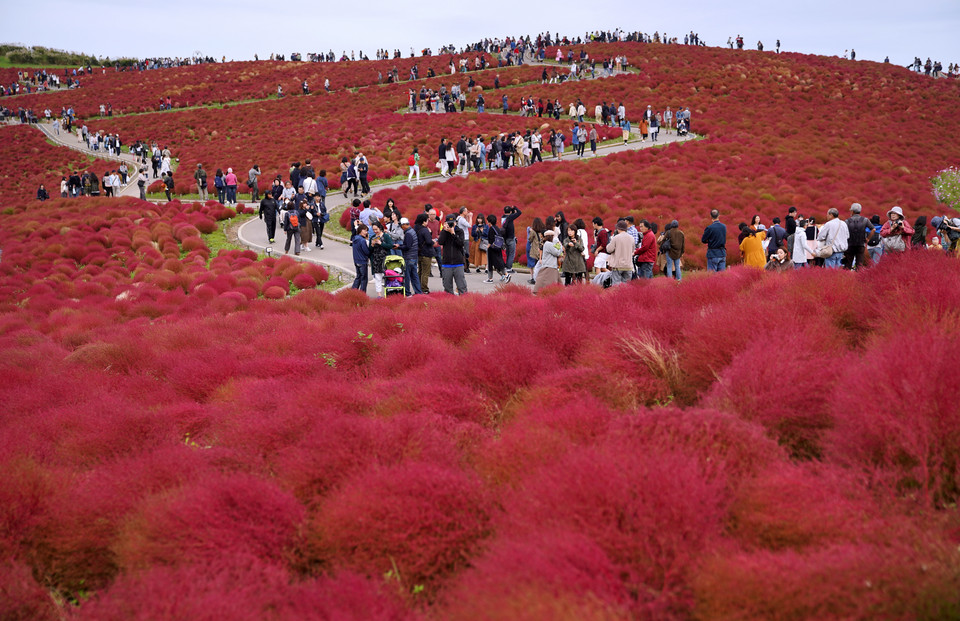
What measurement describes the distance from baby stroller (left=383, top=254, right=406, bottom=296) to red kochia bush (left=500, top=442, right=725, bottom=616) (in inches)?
367

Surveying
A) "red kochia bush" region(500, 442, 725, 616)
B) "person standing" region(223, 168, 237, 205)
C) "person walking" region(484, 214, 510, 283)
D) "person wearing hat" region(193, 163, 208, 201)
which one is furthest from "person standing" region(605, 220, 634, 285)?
"person wearing hat" region(193, 163, 208, 201)

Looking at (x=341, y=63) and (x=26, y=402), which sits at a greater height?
(x=341, y=63)

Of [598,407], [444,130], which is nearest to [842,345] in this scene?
[598,407]

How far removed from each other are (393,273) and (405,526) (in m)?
9.39

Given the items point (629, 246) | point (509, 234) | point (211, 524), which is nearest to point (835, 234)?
point (629, 246)

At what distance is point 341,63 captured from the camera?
6531 centimetres

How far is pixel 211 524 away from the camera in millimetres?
3693

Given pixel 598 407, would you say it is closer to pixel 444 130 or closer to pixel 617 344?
pixel 617 344

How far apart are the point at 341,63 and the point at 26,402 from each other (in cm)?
6475

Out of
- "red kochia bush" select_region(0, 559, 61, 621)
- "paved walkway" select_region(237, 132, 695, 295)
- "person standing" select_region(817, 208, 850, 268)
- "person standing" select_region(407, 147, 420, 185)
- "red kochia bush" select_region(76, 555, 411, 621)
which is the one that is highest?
"person standing" select_region(407, 147, 420, 185)

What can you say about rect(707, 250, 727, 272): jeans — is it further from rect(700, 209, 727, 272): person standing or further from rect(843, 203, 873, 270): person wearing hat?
rect(843, 203, 873, 270): person wearing hat

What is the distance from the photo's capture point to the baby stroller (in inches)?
499

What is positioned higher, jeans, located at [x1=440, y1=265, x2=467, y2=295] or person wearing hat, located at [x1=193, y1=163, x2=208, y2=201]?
person wearing hat, located at [x1=193, y1=163, x2=208, y2=201]

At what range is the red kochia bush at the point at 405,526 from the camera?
3482 mm
